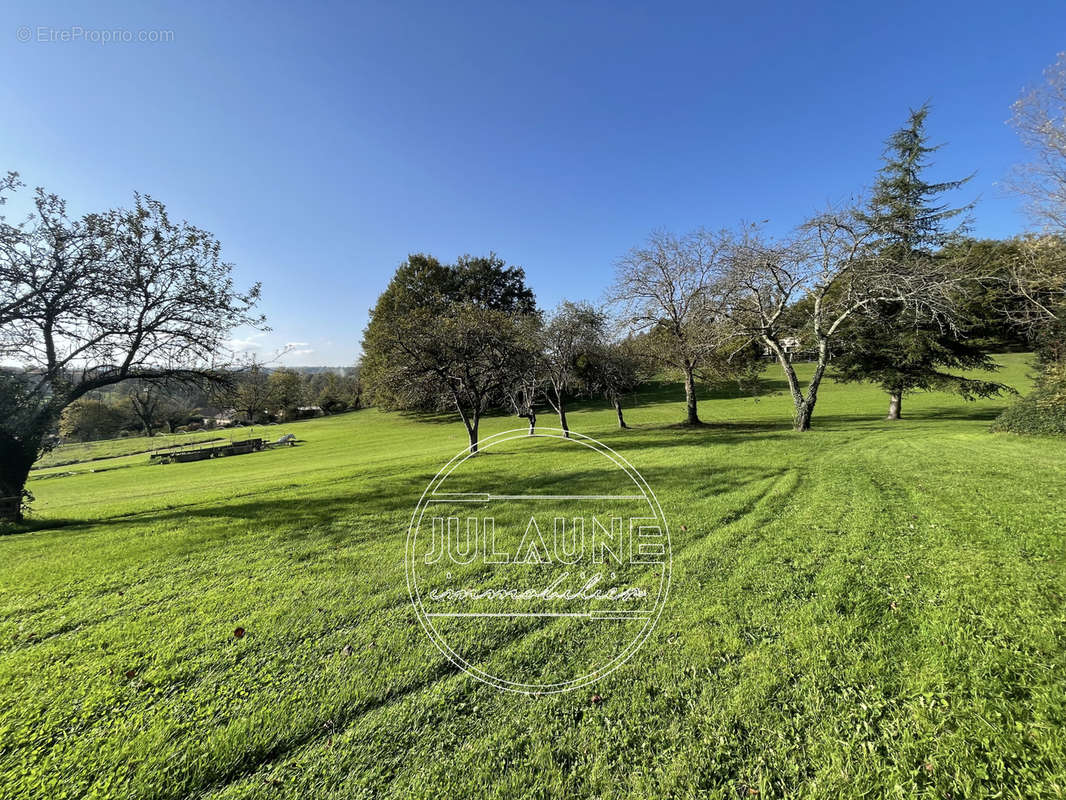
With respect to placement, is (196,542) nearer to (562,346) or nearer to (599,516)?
(599,516)

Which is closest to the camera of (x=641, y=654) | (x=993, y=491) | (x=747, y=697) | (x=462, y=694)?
(x=747, y=697)

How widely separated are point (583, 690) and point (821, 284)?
1657 cm

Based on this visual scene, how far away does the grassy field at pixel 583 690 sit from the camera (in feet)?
6.88

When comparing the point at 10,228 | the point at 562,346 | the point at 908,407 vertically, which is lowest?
the point at 908,407

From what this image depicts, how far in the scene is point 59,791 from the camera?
81.0 inches

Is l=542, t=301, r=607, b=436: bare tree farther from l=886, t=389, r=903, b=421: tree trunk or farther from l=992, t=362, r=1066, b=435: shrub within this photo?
l=886, t=389, r=903, b=421: tree trunk

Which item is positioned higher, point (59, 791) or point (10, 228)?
point (10, 228)

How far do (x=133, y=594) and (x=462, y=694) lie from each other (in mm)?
4078

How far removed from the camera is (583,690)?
2717 mm

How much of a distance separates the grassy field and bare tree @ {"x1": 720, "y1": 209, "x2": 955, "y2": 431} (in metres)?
9.01

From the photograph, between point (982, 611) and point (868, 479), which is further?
point (868, 479)

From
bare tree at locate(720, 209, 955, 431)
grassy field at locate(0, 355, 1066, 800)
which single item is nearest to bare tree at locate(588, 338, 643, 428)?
bare tree at locate(720, 209, 955, 431)

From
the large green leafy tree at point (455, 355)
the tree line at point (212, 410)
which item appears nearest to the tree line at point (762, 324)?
the large green leafy tree at point (455, 355)

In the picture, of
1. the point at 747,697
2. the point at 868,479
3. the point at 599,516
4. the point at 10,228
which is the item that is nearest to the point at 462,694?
the point at 747,697
